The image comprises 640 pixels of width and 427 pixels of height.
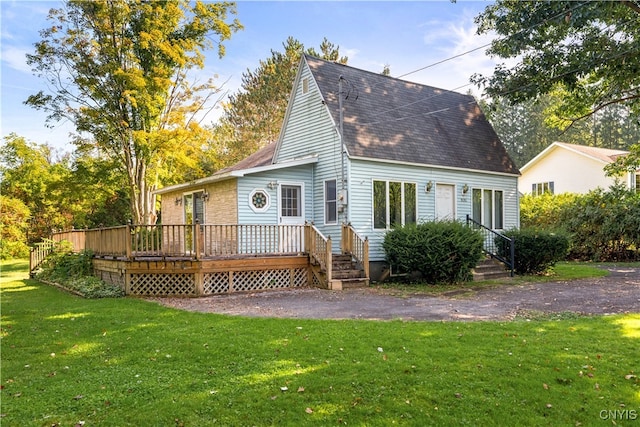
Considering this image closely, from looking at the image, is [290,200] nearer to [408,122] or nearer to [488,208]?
[408,122]

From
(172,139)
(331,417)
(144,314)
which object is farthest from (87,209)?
(331,417)

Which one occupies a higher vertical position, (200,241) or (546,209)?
(546,209)

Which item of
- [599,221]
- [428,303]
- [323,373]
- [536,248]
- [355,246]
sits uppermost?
[599,221]

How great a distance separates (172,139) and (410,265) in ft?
33.1

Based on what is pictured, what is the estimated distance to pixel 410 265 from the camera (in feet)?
40.3

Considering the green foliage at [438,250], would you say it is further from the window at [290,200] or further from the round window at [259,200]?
the round window at [259,200]

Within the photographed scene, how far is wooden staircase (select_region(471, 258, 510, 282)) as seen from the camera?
13.6 meters

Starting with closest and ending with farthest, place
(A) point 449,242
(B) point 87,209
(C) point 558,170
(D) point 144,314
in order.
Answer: (D) point 144,314 → (A) point 449,242 → (B) point 87,209 → (C) point 558,170

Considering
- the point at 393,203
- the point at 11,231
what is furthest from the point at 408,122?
the point at 11,231

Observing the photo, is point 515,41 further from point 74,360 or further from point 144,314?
point 74,360

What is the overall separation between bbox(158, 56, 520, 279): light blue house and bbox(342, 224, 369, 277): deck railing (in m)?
0.33

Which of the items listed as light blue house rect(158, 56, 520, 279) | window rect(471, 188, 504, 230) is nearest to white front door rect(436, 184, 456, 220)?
light blue house rect(158, 56, 520, 279)

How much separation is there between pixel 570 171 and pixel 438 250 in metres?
22.6

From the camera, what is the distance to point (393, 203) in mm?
13953
